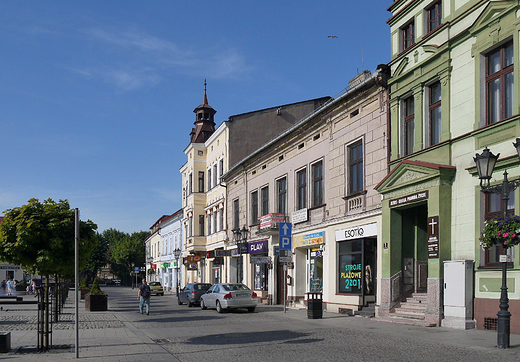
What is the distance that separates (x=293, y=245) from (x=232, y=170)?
12.7 m

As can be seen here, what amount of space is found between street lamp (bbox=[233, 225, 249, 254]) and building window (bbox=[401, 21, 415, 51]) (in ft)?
60.2

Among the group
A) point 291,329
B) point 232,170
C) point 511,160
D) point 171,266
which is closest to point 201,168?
point 232,170

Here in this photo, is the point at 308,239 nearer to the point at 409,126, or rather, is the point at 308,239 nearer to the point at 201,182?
the point at 409,126

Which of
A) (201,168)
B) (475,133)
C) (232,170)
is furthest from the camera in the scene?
(201,168)

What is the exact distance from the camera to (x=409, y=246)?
Result: 20.2 m

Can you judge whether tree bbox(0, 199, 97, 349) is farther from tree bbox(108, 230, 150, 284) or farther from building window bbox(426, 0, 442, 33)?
tree bbox(108, 230, 150, 284)

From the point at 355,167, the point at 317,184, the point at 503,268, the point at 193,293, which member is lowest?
the point at 193,293

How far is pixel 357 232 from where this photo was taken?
74.2ft

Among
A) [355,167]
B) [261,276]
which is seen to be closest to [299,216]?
[355,167]

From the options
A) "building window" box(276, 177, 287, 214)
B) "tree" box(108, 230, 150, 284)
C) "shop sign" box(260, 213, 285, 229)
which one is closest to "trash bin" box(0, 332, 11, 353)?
"shop sign" box(260, 213, 285, 229)

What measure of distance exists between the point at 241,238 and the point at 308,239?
11004mm

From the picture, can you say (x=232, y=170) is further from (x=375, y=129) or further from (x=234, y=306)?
(x=375, y=129)

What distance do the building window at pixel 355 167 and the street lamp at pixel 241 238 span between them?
1330 cm

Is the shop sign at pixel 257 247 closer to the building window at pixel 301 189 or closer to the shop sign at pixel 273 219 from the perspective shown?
the shop sign at pixel 273 219
